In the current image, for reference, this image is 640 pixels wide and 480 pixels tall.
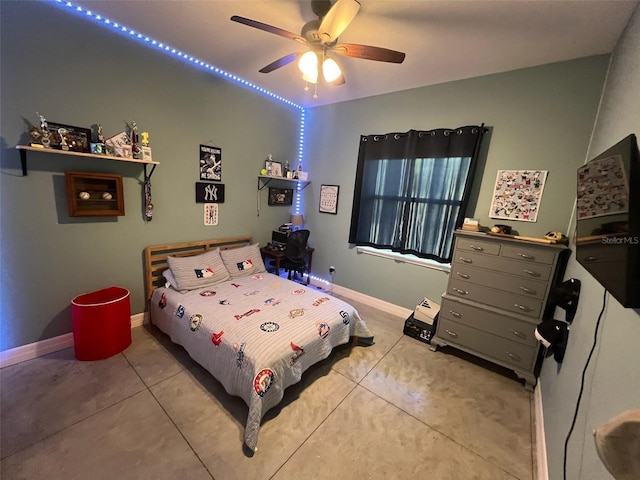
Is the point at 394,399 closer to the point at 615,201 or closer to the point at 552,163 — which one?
the point at 615,201

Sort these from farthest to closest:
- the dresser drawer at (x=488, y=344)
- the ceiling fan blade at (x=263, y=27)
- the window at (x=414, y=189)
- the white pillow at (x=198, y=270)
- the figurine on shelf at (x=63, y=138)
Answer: the window at (x=414, y=189)
the white pillow at (x=198, y=270)
the dresser drawer at (x=488, y=344)
the figurine on shelf at (x=63, y=138)
the ceiling fan blade at (x=263, y=27)

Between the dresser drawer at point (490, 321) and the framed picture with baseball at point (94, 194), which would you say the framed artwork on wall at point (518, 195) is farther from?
the framed picture with baseball at point (94, 194)

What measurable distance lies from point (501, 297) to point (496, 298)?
38 millimetres

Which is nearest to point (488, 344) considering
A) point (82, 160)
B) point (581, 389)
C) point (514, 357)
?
point (514, 357)

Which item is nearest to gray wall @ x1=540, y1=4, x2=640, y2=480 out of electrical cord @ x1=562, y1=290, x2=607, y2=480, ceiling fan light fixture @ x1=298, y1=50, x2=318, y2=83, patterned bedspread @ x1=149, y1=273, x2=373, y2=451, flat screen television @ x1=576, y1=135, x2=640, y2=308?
electrical cord @ x1=562, y1=290, x2=607, y2=480

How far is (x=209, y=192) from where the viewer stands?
292 centimetres

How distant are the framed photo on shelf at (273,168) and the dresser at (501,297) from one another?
245 centimetres

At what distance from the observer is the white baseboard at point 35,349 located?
1885 millimetres

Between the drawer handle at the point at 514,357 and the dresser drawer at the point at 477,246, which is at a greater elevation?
the dresser drawer at the point at 477,246

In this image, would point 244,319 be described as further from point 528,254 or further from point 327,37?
point 528,254

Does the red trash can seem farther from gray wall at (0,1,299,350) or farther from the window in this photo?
the window

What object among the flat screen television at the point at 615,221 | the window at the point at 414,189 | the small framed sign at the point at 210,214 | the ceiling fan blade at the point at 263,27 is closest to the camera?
the flat screen television at the point at 615,221

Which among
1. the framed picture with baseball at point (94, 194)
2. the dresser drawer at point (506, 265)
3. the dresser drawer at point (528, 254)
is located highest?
the framed picture with baseball at point (94, 194)

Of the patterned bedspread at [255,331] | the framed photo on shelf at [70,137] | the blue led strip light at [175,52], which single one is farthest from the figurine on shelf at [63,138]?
the patterned bedspread at [255,331]
